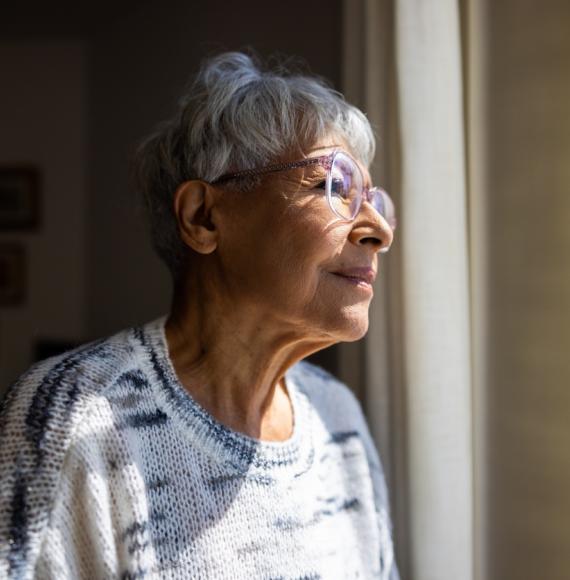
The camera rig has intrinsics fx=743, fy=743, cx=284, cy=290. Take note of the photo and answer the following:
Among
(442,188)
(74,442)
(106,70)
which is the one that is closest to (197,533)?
(74,442)

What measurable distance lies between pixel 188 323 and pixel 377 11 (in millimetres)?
764

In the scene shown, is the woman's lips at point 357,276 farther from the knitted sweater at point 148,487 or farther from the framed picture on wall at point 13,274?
the framed picture on wall at point 13,274

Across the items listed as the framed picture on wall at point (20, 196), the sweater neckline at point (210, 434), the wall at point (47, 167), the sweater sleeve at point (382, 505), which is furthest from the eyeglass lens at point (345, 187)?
the framed picture on wall at point (20, 196)

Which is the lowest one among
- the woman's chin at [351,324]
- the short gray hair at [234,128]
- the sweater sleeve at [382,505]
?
the sweater sleeve at [382,505]

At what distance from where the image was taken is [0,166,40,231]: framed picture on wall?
3920 mm

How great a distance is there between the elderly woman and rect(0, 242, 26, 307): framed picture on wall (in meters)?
2.76

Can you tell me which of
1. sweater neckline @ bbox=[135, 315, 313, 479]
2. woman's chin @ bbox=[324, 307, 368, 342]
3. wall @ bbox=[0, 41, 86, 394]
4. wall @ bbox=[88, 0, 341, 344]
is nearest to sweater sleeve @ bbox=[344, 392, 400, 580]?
sweater neckline @ bbox=[135, 315, 313, 479]

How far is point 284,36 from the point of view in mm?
2359

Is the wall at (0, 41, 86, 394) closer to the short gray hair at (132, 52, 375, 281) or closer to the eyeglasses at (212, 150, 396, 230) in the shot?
the short gray hair at (132, 52, 375, 281)

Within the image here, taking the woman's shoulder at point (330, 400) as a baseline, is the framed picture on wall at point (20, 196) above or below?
above

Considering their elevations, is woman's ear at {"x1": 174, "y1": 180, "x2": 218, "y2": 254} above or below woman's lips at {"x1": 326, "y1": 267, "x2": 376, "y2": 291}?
above

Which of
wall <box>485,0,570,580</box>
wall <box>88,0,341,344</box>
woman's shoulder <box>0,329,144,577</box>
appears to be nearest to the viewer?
woman's shoulder <box>0,329,144,577</box>

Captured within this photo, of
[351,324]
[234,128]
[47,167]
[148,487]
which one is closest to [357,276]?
[351,324]

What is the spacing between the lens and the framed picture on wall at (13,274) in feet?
12.9
